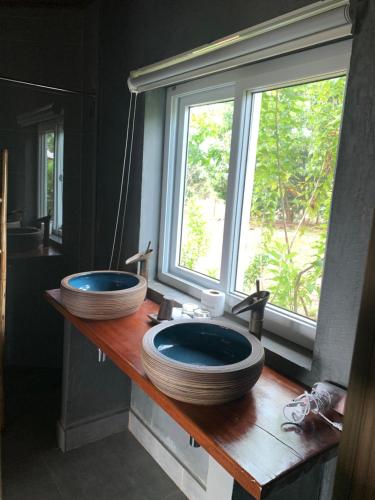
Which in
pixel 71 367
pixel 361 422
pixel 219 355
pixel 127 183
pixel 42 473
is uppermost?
pixel 127 183

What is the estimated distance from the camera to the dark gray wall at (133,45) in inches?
56.5

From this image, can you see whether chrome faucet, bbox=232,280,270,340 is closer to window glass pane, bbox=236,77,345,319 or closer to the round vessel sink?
window glass pane, bbox=236,77,345,319

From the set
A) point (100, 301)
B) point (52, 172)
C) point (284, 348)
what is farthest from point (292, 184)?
point (52, 172)

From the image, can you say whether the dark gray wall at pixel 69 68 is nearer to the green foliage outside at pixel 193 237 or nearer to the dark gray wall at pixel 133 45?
the dark gray wall at pixel 133 45

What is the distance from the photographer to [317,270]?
1.41m

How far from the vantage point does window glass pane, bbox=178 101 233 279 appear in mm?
1775

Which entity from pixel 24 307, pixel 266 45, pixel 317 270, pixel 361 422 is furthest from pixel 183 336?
pixel 24 307

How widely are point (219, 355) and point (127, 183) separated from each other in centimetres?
115

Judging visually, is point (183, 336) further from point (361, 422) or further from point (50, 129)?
point (50, 129)

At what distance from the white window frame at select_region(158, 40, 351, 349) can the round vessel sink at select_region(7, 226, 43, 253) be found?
0.95 meters

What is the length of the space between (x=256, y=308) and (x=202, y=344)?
220 millimetres

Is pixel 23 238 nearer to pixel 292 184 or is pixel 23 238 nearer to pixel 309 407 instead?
pixel 292 184

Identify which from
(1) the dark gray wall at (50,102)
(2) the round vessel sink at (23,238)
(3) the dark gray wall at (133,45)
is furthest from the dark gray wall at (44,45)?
(2) the round vessel sink at (23,238)

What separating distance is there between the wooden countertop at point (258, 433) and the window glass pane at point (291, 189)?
0.42 m
